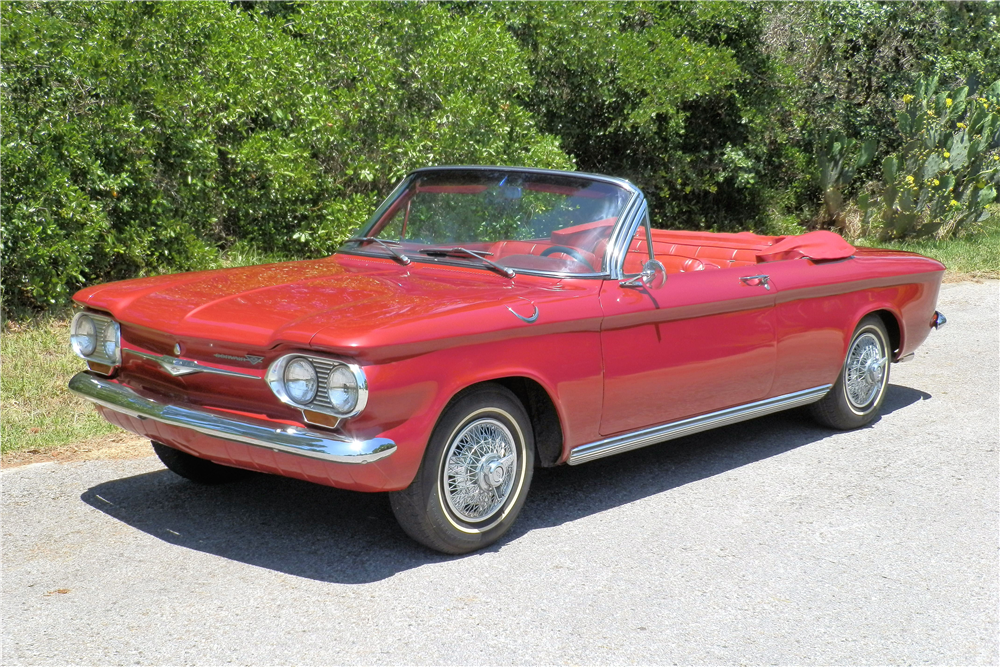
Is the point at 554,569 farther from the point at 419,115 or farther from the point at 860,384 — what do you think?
the point at 419,115

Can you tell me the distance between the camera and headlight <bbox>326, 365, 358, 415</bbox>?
3830 millimetres

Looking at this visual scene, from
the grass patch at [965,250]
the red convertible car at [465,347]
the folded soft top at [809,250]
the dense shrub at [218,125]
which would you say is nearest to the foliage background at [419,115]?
the dense shrub at [218,125]

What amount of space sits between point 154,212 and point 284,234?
139 centimetres

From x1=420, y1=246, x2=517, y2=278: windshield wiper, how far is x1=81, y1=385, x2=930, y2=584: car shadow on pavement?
1.12 m

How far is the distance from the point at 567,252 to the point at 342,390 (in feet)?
5.09

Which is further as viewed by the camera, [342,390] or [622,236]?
[622,236]

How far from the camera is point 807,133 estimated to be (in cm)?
1526

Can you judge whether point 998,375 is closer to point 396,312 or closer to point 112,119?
point 396,312

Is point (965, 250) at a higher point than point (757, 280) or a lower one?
lower

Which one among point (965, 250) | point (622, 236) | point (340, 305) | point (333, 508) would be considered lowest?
point (333, 508)

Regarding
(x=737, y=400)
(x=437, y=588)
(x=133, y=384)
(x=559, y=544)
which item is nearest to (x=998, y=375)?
(x=737, y=400)

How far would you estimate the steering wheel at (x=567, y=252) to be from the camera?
4930mm

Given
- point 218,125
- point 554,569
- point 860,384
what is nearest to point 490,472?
point 554,569

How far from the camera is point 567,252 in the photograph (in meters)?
4.97
